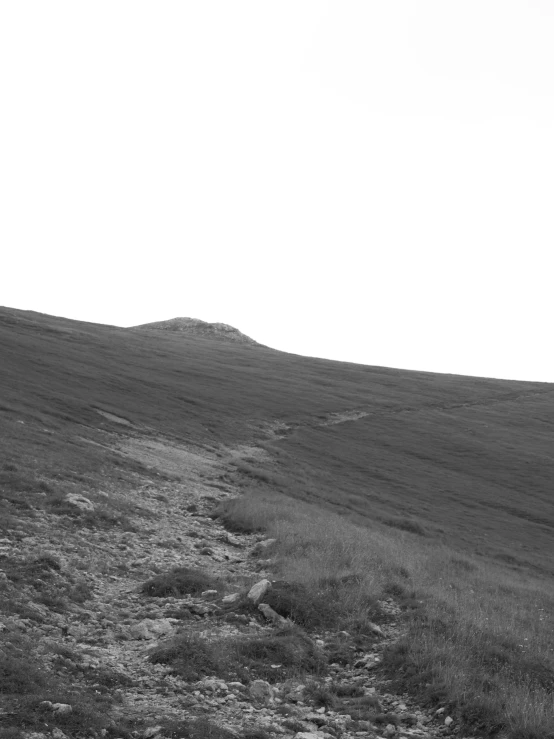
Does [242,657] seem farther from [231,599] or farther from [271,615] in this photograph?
[231,599]

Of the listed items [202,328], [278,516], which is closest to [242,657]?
[278,516]

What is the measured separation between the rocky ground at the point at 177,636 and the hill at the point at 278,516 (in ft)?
0.30

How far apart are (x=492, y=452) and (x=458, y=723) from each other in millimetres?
73763

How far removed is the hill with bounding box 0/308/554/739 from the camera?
1262 centimetres

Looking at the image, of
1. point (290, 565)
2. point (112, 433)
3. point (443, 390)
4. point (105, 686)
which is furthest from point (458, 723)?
point (443, 390)

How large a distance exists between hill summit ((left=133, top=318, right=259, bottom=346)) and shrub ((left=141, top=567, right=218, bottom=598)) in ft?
524

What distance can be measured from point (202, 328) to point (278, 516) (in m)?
160

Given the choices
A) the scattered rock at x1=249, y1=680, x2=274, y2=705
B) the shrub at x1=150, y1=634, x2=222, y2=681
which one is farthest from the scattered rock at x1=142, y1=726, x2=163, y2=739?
the scattered rock at x1=249, y1=680, x2=274, y2=705

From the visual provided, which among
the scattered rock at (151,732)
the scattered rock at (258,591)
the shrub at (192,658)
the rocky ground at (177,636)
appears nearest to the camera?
the scattered rock at (151,732)

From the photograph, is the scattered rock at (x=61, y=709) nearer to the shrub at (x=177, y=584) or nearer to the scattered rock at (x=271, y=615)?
the scattered rock at (x=271, y=615)

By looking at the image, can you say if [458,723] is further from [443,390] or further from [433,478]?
[443,390]

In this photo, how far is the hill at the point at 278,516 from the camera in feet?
41.4

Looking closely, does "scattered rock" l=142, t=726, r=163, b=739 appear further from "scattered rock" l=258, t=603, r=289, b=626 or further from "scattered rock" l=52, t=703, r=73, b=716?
"scattered rock" l=258, t=603, r=289, b=626

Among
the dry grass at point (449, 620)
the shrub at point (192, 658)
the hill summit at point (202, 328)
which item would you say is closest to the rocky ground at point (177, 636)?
the shrub at point (192, 658)
